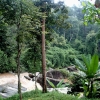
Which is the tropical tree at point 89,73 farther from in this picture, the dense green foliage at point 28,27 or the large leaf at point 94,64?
the dense green foliage at point 28,27

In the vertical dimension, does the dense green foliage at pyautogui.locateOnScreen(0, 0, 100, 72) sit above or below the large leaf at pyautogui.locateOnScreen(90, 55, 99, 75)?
above

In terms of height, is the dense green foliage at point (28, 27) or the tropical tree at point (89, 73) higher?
the dense green foliage at point (28, 27)

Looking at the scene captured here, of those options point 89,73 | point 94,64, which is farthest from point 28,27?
point 89,73

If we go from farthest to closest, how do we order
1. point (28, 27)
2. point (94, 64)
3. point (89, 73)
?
point (89, 73) < point (94, 64) < point (28, 27)

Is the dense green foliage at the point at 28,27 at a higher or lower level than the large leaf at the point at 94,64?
higher

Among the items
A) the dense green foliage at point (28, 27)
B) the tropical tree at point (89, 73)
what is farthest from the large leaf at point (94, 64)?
the dense green foliage at point (28, 27)

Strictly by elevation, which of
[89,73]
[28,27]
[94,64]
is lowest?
[89,73]

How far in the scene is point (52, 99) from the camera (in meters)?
5.72

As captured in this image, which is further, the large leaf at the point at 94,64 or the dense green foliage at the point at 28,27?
the dense green foliage at the point at 28,27

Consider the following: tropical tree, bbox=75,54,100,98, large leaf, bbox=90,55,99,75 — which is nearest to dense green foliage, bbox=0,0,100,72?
large leaf, bbox=90,55,99,75

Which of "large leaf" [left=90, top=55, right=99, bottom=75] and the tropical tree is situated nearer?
"large leaf" [left=90, top=55, right=99, bottom=75]

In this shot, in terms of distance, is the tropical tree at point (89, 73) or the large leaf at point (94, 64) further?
the tropical tree at point (89, 73)

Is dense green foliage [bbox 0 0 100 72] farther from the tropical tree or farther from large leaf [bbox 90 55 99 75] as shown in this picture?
the tropical tree

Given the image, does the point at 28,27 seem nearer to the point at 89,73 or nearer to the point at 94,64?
the point at 94,64
